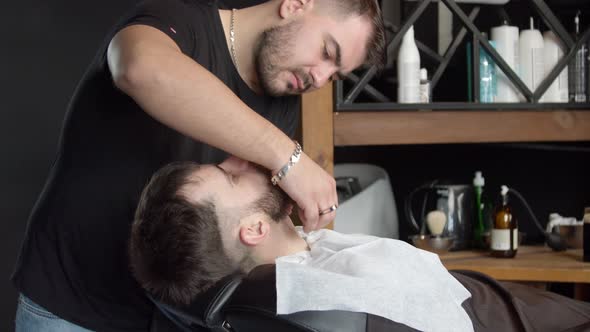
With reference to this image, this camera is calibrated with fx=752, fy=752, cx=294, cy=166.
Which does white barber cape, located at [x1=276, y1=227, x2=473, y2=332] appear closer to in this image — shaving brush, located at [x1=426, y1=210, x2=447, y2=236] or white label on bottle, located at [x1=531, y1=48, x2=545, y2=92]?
shaving brush, located at [x1=426, y1=210, x2=447, y2=236]

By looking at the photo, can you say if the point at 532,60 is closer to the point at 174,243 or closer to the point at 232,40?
the point at 232,40

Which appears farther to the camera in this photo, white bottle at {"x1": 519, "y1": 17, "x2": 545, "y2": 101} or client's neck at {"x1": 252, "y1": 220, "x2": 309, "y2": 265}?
white bottle at {"x1": 519, "y1": 17, "x2": 545, "y2": 101}

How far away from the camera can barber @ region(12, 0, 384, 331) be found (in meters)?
1.35

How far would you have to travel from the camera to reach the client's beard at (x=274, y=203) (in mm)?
1556

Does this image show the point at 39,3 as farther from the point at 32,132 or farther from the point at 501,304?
the point at 501,304

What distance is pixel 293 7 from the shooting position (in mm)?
1742

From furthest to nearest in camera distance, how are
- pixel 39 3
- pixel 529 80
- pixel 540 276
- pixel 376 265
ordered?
pixel 39 3 < pixel 529 80 < pixel 540 276 < pixel 376 265

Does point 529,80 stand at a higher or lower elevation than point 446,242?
higher

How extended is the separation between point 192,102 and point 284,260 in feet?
1.21

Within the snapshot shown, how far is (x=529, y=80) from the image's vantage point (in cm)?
285

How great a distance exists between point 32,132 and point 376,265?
8.40ft

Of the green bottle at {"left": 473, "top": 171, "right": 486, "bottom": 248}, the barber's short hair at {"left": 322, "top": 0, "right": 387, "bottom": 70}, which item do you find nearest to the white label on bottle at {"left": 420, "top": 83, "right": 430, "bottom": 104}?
the green bottle at {"left": 473, "top": 171, "right": 486, "bottom": 248}

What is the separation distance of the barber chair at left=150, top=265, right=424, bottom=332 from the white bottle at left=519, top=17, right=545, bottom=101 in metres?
1.85

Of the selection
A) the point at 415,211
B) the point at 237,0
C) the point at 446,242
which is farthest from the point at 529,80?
the point at 237,0
